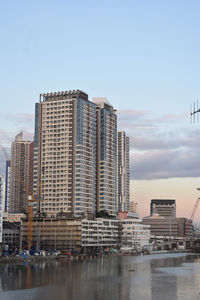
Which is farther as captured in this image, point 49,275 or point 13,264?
point 13,264

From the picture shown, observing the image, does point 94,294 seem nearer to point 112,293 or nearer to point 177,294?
point 112,293

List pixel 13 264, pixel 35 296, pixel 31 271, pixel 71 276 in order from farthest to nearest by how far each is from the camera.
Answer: pixel 13 264, pixel 31 271, pixel 71 276, pixel 35 296

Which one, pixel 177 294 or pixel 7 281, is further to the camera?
pixel 7 281

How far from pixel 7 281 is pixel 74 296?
3132 cm

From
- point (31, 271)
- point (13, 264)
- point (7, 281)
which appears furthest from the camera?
point (13, 264)

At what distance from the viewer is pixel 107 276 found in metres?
151

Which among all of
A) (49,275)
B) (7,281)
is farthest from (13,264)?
(7,281)

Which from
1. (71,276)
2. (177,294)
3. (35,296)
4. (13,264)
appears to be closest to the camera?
(35,296)

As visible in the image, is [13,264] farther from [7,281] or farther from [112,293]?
[112,293]

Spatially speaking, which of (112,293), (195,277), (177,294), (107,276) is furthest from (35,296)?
(195,277)

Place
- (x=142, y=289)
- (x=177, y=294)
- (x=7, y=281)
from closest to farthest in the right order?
1. (x=177, y=294)
2. (x=142, y=289)
3. (x=7, y=281)

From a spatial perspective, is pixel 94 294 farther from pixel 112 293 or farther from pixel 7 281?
pixel 7 281

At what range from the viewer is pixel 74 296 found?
10738cm

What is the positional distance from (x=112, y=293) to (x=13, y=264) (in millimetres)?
83656
